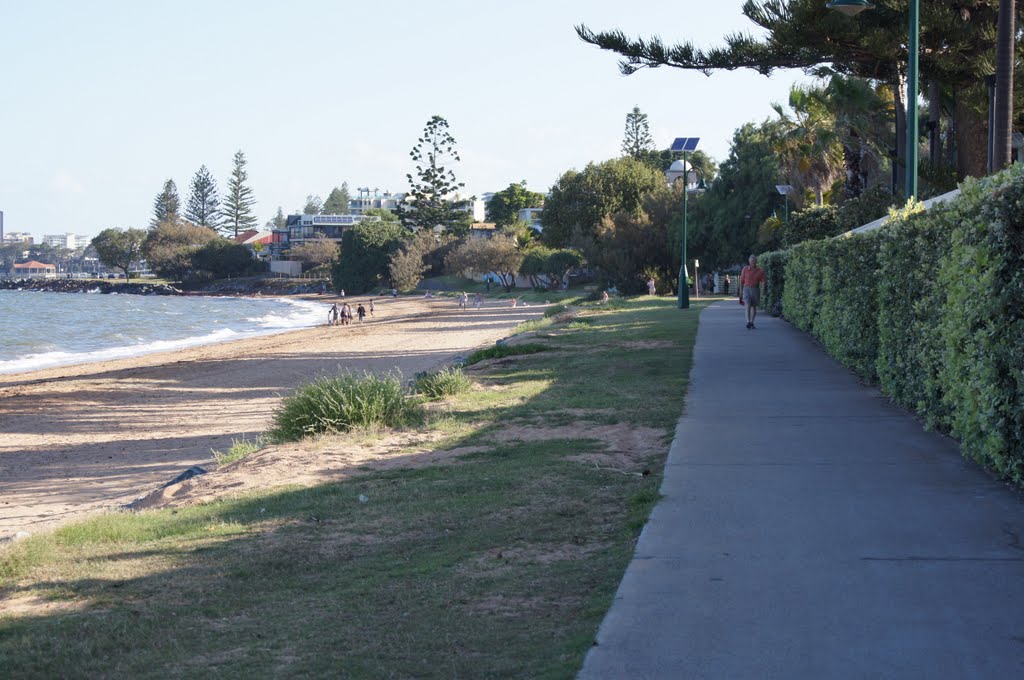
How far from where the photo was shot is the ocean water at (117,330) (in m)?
44.0

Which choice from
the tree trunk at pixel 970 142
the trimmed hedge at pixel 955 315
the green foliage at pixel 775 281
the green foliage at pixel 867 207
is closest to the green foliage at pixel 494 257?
the green foliage at pixel 775 281

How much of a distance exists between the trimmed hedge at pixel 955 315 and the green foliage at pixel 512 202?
12519cm

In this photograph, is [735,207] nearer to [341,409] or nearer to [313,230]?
[341,409]

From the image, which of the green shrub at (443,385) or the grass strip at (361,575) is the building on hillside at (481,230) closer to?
the green shrub at (443,385)

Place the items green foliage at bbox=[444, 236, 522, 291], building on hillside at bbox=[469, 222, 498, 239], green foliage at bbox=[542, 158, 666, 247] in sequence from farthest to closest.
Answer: building on hillside at bbox=[469, 222, 498, 239]
green foliage at bbox=[444, 236, 522, 291]
green foliage at bbox=[542, 158, 666, 247]

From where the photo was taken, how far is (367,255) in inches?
4326

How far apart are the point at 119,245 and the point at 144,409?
14709 centimetres

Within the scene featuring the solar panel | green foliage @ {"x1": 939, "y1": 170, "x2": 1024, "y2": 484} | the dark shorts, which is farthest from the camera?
the solar panel

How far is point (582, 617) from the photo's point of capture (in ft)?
15.3

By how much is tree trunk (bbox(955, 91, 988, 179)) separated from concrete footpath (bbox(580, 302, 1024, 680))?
18856 mm

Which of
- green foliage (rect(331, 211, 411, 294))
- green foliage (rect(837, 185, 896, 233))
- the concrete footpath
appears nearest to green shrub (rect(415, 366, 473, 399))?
the concrete footpath

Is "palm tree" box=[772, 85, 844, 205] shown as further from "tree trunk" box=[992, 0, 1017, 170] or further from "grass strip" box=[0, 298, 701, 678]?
"grass strip" box=[0, 298, 701, 678]

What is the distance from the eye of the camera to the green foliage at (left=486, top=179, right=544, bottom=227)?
139 meters

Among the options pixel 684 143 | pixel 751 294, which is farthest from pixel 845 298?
pixel 684 143
